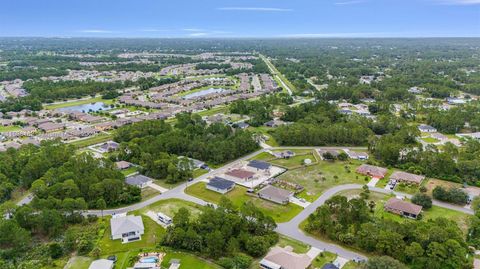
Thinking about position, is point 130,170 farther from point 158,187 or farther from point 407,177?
point 407,177

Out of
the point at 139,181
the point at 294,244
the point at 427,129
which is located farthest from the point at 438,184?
the point at 139,181

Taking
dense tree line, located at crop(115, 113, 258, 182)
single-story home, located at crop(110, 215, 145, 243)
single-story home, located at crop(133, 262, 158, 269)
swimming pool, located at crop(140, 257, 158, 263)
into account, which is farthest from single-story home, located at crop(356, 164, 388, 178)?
single-story home, located at crop(133, 262, 158, 269)

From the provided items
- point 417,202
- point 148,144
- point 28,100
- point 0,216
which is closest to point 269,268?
point 417,202

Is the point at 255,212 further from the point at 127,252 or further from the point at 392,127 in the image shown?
the point at 392,127

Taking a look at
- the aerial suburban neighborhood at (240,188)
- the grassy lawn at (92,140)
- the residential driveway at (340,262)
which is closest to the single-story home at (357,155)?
the aerial suburban neighborhood at (240,188)

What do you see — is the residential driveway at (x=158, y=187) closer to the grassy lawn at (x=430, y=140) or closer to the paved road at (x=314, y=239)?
the paved road at (x=314, y=239)
